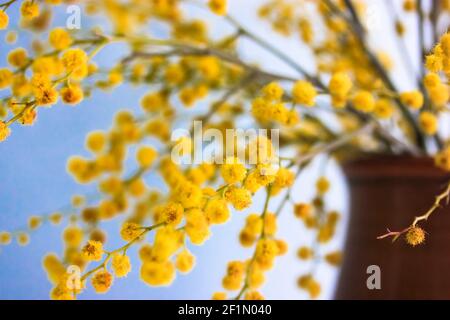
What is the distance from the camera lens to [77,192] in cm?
47

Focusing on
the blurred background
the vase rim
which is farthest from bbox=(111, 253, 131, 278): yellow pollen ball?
the vase rim

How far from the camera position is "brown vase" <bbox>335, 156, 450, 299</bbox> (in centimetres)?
41

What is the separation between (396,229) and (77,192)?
26 cm

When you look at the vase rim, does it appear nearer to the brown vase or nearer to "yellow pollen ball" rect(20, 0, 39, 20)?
the brown vase

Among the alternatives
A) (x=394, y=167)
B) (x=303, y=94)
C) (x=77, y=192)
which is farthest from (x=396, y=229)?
(x=77, y=192)

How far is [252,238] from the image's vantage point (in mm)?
341

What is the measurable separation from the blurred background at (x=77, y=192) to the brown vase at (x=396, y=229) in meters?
0.09

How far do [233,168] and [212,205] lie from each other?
0.02 metres

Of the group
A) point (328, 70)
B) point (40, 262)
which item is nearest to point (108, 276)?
point (40, 262)

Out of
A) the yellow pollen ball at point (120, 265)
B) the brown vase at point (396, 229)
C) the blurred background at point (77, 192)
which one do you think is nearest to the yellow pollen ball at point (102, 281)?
the yellow pollen ball at point (120, 265)

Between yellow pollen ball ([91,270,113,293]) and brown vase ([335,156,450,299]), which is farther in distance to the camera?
brown vase ([335,156,450,299])

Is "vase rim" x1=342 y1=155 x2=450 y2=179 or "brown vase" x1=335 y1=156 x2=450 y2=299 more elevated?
"vase rim" x1=342 y1=155 x2=450 y2=179

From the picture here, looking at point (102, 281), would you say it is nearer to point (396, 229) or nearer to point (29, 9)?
point (29, 9)

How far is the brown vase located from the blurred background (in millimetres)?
88
